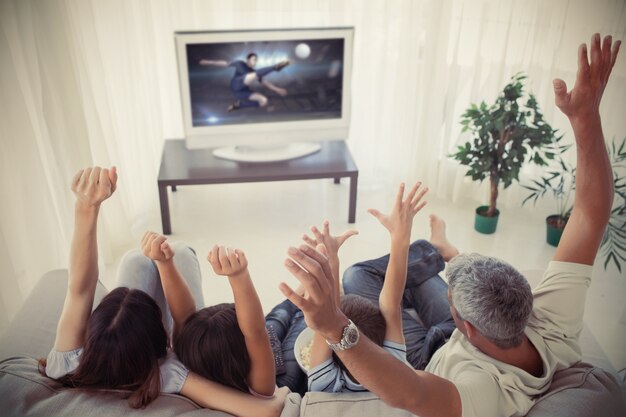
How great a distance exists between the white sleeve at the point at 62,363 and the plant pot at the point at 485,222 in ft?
8.28

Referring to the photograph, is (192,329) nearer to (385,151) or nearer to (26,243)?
(26,243)

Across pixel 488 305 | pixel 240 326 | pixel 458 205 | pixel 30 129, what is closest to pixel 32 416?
pixel 240 326

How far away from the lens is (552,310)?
1489 millimetres

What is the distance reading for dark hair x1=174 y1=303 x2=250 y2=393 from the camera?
1374mm

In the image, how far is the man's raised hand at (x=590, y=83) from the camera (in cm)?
140

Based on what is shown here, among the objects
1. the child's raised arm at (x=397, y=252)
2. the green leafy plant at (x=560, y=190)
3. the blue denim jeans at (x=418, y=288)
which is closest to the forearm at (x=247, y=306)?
the child's raised arm at (x=397, y=252)

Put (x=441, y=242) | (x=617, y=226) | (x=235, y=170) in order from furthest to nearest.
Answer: (x=235, y=170) < (x=617, y=226) < (x=441, y=242)

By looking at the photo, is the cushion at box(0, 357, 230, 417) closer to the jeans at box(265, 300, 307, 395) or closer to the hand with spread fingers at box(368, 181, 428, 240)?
the jeans at box(265, 300, 307, 395)

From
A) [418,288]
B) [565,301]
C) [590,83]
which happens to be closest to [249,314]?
[565,301]

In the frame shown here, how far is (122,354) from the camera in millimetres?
1304

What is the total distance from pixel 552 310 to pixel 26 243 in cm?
224

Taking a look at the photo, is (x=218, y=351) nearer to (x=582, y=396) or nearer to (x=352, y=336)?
(x=352, y=336)

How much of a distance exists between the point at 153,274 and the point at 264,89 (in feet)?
Result: 5.25

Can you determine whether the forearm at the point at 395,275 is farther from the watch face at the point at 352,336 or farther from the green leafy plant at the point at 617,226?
the green leafy plant at the point at 617,226
